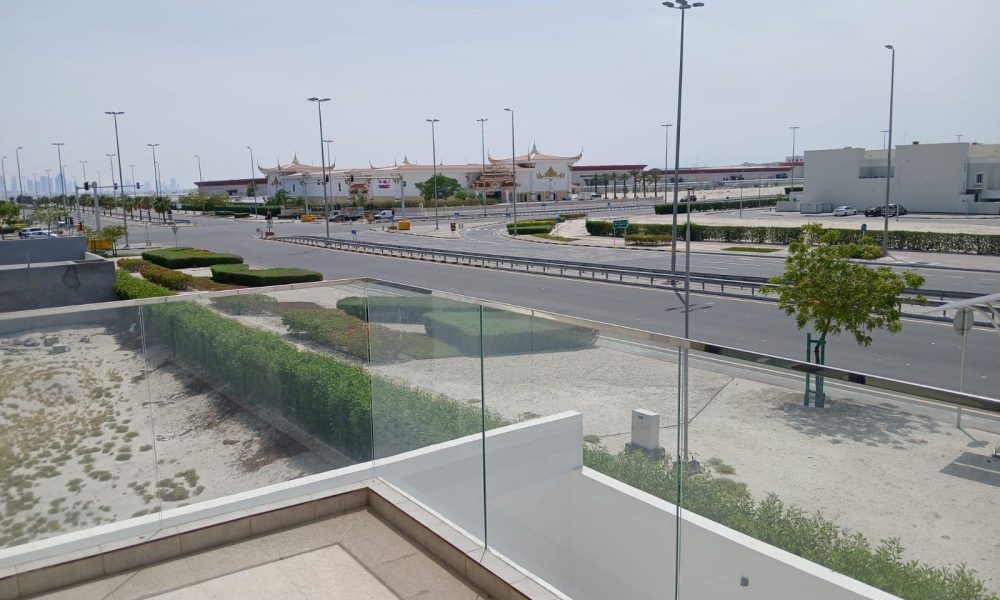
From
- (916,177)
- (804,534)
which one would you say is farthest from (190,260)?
(916,177)

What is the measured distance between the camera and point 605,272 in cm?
3209

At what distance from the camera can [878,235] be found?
41688mm

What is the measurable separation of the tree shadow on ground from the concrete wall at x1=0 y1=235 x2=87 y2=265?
3261 centimetres

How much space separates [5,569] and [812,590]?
15.9 ft

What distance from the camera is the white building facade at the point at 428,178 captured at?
10981 centimetres

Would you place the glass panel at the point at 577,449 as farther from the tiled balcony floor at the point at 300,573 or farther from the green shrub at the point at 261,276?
the green shrub at the point at 261,276

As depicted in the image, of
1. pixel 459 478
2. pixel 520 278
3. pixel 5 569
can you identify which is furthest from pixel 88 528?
pixel 520 278

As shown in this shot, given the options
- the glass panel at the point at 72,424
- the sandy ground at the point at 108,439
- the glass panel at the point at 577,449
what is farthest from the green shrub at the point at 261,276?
the glass panel at the point at 577,449

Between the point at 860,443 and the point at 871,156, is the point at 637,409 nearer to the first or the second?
the point at 860,443

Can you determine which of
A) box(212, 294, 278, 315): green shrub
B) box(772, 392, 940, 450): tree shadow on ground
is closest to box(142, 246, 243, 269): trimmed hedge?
box(212, 294, 278, 315): green shrub

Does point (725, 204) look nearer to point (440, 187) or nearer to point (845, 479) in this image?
point (440, 187)

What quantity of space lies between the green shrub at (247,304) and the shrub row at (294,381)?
11 cm

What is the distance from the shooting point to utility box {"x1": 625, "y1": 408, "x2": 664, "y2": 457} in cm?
381

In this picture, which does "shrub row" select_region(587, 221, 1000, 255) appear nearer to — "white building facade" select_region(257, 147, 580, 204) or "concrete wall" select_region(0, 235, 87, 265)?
"concrete wall" select_region(0, 235, 87, 265)
